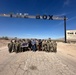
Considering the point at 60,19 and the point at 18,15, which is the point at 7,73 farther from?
the point at 60,19

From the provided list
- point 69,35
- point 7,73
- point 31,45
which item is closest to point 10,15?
point 31,45

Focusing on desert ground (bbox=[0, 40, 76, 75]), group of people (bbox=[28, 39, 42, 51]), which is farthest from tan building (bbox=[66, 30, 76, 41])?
desert ground (bbox=[0, 40, 76, 75])

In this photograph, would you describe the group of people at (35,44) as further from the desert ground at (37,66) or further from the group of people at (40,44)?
the desert ground at (37,66)

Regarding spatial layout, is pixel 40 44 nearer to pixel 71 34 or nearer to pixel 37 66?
pixel 37 66

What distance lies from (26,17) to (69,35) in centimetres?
5259

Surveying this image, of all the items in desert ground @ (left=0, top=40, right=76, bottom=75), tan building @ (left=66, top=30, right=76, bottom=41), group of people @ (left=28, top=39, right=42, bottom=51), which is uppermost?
tan building @ (left=66, top=30, right=76, bottom=41)

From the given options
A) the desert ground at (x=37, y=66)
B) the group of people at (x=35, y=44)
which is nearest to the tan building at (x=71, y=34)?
the group of people at (x=35, y=44)

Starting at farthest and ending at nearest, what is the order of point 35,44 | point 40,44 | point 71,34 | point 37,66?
point 71,34
point 40,44
point 35,44
point 37,66

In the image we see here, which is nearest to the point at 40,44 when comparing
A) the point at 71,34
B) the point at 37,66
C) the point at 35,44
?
the point at 35,44

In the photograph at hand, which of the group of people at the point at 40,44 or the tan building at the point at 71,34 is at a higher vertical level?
the tan building at the point at 71,34

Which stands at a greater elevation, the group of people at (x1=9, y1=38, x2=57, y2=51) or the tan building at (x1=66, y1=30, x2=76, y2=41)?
the tan building at (x1=66, y1=30, x2=76, y2=41)

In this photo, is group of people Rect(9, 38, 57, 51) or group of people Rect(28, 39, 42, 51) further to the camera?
group of people Rect(28, 39, 42, 51)

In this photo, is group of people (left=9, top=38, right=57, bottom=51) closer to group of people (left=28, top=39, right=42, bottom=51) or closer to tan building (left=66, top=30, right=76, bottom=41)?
group of people (left=28, top=39, right=42, bottom=51)

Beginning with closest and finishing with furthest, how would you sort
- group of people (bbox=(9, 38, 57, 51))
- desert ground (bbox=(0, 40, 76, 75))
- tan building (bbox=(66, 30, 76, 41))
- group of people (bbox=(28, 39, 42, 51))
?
desert ground (bbox=(0, 40, 76, 75)) → group of people (bbox=(9, 38, 57, 51)) → group of people (bbox=(28, 39, 42, 51)) → tan building (bbox=(66, 30, 76, 41))
